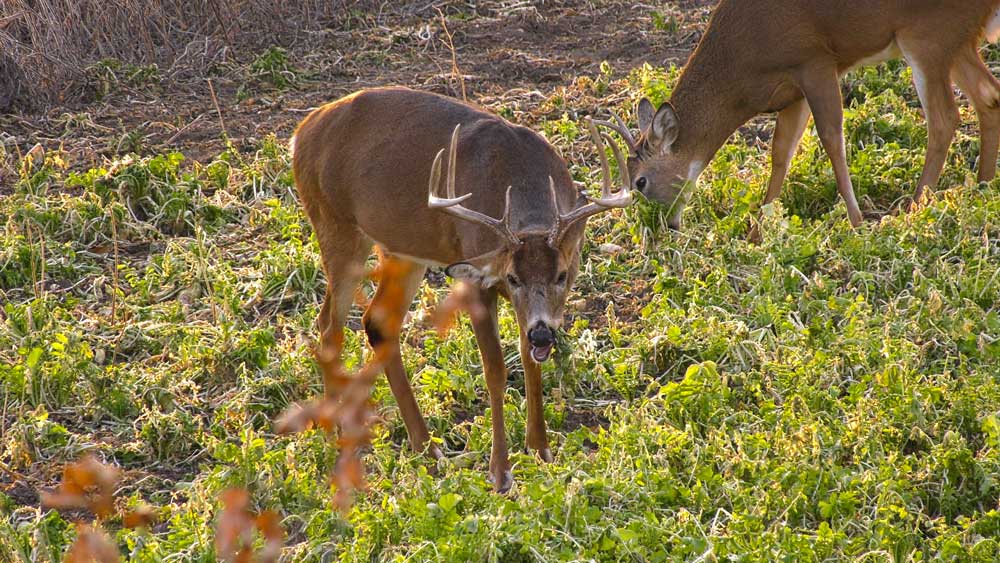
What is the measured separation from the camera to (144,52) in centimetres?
1246

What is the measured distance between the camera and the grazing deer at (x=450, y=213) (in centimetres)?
585

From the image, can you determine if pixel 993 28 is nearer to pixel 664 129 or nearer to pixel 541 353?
pixel 664 129

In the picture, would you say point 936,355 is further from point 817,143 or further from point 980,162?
point 817,143

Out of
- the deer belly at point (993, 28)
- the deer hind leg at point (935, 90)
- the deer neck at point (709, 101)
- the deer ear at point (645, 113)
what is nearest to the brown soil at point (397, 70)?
the deer ear at point (645, 113)

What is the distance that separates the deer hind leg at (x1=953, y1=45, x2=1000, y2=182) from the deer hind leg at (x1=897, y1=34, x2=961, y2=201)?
32 cm

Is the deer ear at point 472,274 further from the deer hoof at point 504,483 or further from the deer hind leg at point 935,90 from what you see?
the deer hind leg at point 935,90

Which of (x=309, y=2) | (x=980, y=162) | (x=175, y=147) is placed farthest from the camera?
(x=309, y=2)

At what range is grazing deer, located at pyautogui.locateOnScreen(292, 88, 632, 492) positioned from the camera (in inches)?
230

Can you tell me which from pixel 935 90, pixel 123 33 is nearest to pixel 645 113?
pixel 935 90

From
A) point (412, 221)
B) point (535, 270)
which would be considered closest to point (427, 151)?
point (412, 221)

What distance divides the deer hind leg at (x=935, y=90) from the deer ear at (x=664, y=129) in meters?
1.51

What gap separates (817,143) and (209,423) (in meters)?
4.67

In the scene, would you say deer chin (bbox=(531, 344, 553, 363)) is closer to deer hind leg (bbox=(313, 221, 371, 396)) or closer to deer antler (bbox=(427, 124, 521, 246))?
deer antler (bbox=(427, 124, 521, 246))

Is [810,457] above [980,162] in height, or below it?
below
